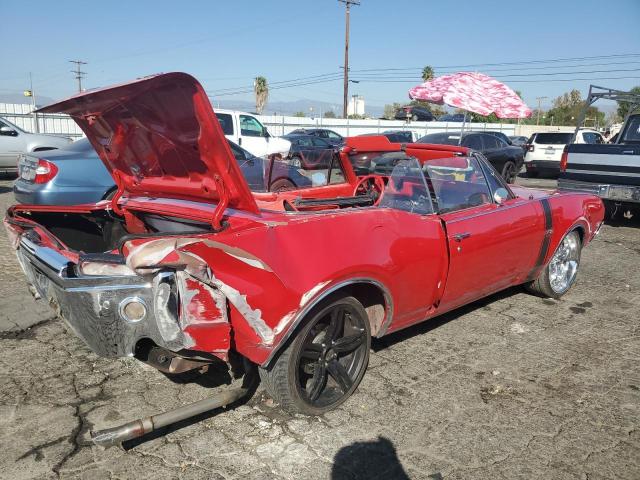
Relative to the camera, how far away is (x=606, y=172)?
852 cm

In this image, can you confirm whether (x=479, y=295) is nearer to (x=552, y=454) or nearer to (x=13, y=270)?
(x=552, y=454)

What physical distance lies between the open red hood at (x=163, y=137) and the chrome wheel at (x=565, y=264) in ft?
11.5

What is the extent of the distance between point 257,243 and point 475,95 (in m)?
10.5

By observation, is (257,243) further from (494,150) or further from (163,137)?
(494,150)

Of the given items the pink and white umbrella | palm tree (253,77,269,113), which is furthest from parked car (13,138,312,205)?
palm tree (253,77,269,113)

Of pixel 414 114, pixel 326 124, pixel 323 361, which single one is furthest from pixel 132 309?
pixel 414 114

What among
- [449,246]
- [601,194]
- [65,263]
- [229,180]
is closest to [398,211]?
[449,246]

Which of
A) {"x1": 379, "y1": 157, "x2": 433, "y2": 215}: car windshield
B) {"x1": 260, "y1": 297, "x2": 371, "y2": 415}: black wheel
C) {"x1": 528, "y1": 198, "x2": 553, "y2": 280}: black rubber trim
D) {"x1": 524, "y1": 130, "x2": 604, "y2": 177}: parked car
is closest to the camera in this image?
{"x1": 260, "y1": 297, "x2": 371, "y2": 415}: black wheel

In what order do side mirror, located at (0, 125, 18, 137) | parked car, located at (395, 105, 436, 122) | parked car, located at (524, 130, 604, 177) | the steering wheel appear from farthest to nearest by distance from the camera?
1. parked car, located at (395, 105, 436, 122)
2. parked car, located at (524, 130, 604, 177)
3. side mirror, located at (0, 125, 18, 137)
4. the steering wheel

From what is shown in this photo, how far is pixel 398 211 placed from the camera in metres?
3.33

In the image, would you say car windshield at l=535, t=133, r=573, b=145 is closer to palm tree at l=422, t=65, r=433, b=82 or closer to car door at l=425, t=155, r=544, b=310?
car door at l=425, t=155, r=544, b=310

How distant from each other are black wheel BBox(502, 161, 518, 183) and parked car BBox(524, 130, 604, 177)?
1770 millimetres

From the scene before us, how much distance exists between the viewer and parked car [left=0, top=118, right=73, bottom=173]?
42.4 feet

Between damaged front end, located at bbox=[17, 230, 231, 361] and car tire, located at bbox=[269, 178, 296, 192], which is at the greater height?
car tire, located at bbox=[269, 178, 296, 192]
